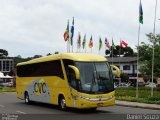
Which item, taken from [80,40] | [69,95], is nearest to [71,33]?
[80,40]

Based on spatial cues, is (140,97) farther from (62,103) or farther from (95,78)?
(95,78)

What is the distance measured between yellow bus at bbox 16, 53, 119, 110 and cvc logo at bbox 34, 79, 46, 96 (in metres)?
0.38

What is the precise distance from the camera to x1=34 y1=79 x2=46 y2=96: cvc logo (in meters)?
27.4

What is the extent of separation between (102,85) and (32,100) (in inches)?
361

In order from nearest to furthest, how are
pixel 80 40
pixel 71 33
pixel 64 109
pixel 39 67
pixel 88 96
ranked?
pixel 88 96 < pixel 64 109 < pixel 39 67 < pixel 71 33 < pixel 80 40

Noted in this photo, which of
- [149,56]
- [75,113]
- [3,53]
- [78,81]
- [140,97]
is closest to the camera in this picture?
[78,81]

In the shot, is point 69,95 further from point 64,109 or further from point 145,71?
point 145,71

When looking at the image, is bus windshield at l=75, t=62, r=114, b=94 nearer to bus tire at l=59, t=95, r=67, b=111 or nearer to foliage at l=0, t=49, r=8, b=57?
bus tire at l=59, t=95, r=67, b=111

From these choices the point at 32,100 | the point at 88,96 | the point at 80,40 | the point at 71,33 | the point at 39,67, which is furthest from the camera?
the point at 80,40

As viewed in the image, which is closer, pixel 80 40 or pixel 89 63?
pixel 89 63

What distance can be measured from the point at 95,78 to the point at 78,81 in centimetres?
86

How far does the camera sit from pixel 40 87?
2809cm

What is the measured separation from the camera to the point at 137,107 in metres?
27.2

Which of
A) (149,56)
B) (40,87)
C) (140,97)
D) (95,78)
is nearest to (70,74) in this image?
(95,78)
